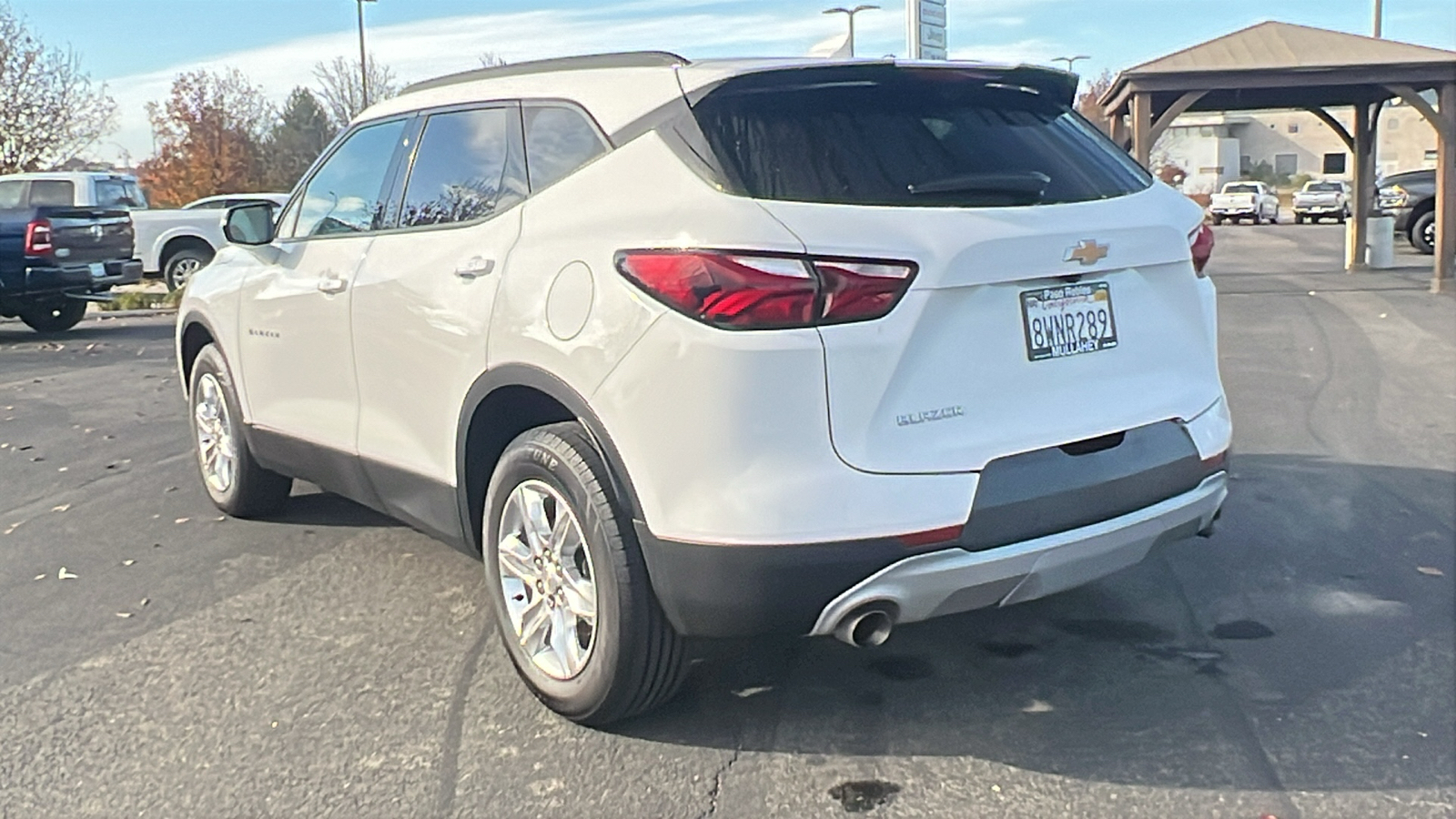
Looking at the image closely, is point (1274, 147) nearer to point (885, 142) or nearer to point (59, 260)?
point (59, 260)

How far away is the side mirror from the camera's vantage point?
523cm

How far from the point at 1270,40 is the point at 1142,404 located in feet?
50.4

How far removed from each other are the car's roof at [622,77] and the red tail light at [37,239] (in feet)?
38.1

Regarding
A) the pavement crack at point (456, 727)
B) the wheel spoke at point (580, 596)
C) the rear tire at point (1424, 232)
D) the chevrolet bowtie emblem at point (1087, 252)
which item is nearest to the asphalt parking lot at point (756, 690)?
the pavement crack at point (456, 727)

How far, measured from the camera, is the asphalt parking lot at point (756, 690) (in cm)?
331

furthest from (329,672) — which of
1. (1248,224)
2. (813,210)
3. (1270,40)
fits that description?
(1248,224)

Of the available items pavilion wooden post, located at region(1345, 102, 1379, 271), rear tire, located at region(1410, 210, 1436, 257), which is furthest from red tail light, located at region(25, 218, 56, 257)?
rear tire, located at region(1410, 210, 1436, 257)

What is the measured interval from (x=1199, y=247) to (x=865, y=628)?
5.37 ft

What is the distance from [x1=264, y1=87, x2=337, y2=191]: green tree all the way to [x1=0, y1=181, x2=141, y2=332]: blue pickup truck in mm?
24806

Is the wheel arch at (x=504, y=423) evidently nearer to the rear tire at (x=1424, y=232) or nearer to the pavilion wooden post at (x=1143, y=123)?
the pavilion wooden post at (x=1143, y=123)

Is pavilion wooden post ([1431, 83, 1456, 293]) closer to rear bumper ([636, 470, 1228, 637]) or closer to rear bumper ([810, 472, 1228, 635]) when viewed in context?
rear bumper ([810, 472, 1228, 635])

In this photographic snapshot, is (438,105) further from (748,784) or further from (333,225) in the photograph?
(748,784)

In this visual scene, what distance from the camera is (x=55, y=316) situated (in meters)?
15.7

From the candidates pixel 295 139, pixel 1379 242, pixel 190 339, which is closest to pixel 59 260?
pixel 190 339
